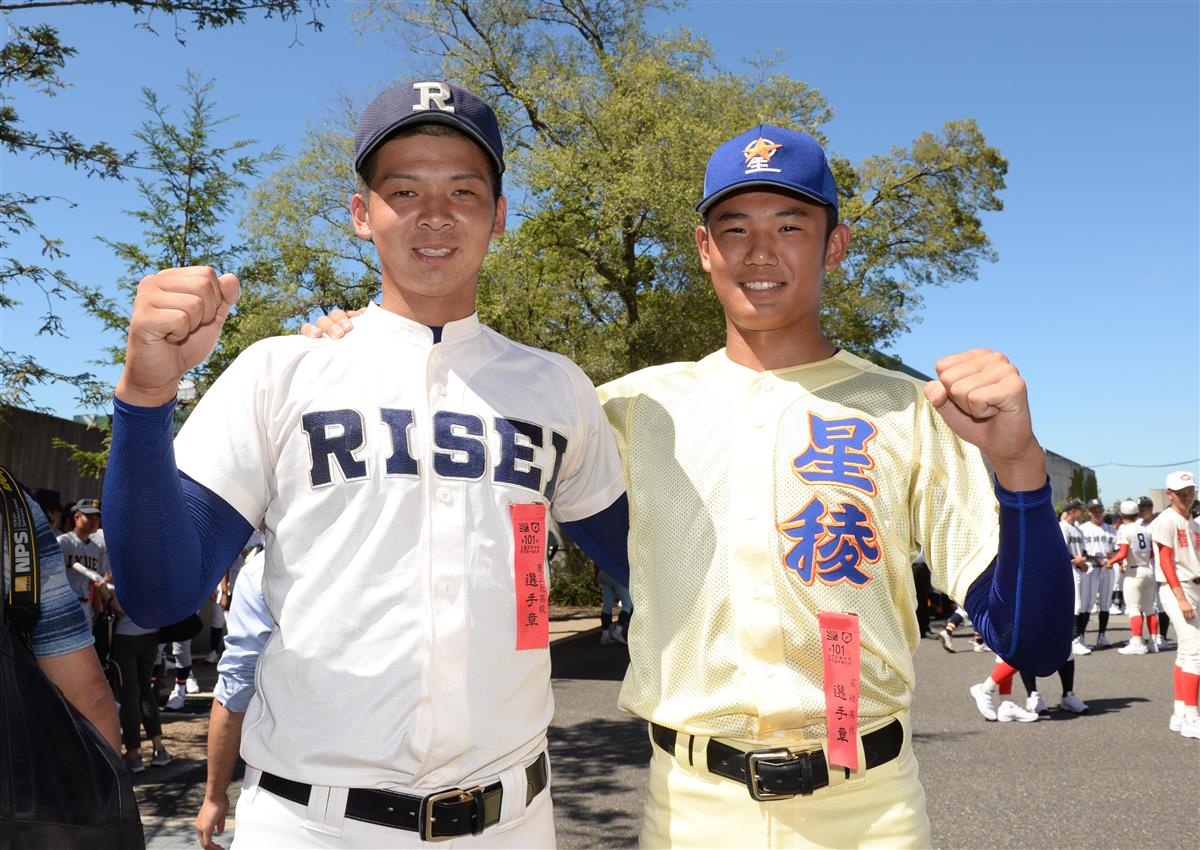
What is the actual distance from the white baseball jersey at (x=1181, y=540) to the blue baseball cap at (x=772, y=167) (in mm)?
8131

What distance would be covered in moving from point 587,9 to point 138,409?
21523mm

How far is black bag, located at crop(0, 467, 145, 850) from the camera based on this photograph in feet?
6.42

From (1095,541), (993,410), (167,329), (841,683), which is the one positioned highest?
(167,329)

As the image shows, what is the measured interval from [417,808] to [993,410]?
1.35 m

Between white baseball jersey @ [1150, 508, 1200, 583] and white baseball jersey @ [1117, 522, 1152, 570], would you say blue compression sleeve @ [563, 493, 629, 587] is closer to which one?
white baseball jersey @ [1150, 508, 1200, 583]

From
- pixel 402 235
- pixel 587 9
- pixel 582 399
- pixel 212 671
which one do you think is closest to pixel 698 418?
pixel 582 399

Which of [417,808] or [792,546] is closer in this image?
[417,808]

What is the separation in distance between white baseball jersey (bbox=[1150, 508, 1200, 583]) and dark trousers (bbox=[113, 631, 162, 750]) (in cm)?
889

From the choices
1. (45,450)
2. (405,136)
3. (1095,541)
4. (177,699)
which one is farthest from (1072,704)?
(45,450)

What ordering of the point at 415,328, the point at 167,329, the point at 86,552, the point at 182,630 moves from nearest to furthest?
1. the point at 167,329
2. the point at 415,328
3. the point at 182,630
4. the point at 86,552

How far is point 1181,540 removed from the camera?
30.0 ft

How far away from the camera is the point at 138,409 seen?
5.47 ft

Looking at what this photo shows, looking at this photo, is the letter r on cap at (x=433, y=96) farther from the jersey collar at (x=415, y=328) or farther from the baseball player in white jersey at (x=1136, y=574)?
the baseball player in white jersey at (x=1136, y=574)

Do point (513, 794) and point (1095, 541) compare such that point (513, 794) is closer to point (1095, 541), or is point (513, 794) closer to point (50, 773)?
Answer: point (50, 773)
